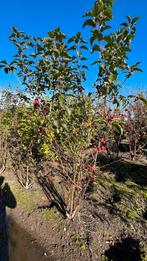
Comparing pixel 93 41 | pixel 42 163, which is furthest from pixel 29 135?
pixel 93 41

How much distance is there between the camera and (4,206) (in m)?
4.64

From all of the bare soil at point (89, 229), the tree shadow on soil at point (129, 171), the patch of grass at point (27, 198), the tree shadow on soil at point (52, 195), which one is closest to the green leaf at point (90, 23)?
the bare soil at point (89, 229)

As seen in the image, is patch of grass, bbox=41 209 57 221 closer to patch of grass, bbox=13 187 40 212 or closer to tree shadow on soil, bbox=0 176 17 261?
patch of grass, bbox=13 187 40 212

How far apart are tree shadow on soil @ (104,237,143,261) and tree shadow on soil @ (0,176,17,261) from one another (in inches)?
58.4

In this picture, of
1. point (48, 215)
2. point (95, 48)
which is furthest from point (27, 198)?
point (95, 48)

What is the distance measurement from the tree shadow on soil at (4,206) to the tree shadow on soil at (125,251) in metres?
1.48

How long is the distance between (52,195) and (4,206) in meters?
0.98

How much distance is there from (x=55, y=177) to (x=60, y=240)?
2.12 m

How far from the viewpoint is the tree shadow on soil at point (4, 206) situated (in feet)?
11.2

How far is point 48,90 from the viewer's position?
2.99 meters

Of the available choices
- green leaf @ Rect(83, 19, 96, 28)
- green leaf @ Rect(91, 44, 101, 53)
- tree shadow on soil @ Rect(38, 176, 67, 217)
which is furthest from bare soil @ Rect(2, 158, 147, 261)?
green leaf @ Rect(83, 19, 96, 28)

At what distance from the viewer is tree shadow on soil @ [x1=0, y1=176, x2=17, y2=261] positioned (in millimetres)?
3404

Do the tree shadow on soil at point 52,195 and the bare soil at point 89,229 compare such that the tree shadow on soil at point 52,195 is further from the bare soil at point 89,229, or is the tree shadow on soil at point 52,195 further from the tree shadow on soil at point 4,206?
the tree shadow on soil at point 4,206

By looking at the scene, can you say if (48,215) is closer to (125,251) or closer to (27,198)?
(27,198)
